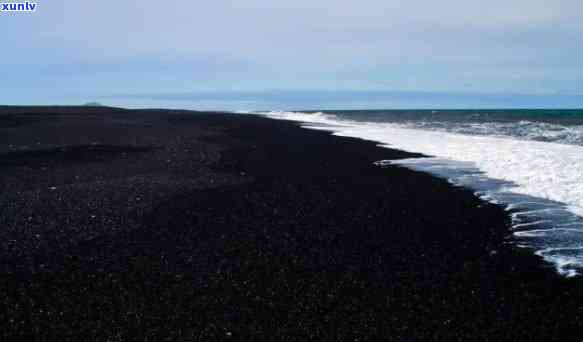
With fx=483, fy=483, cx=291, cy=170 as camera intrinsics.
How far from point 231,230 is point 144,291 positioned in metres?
2.80

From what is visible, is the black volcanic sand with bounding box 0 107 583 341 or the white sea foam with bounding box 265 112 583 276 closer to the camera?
the black volcanic sand with bounding box 0 107 583 341

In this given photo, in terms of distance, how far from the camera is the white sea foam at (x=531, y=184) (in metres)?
8.05

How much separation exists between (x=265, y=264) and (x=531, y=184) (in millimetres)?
9287

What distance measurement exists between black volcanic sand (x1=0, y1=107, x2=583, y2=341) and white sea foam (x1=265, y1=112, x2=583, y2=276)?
1.73 ft

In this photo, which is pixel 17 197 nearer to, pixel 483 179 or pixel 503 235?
pixel 503 235

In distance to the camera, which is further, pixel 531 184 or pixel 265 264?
pixel 531 184

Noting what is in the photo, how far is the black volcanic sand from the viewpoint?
5.23 metres

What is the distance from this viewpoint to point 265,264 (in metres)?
7.03

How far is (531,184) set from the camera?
43.2 feet

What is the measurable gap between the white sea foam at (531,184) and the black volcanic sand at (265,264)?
0.53m

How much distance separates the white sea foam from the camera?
805 centimetres

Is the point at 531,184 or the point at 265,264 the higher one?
Answer: the point at 531,184

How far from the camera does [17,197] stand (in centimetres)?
1088

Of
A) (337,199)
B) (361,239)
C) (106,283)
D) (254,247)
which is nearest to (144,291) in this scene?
(106,283)
